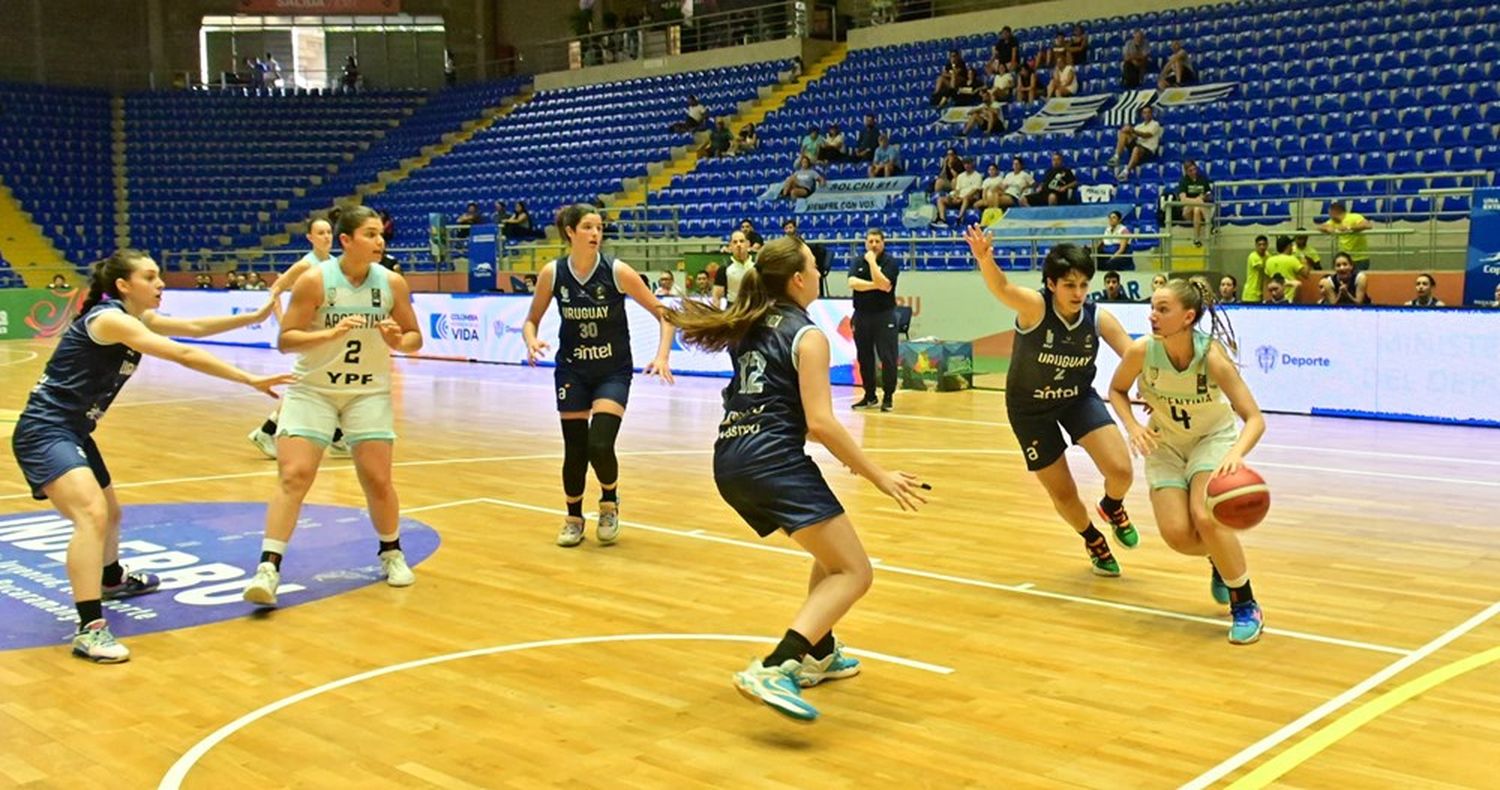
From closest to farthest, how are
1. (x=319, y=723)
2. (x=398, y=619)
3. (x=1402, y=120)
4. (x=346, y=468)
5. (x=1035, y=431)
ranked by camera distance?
1. (x=319, y=723)
2. (x=398, y=619)
3. (x=1035, y=431)
4. (x=346, y=468)
5. (x=1402, y=120)

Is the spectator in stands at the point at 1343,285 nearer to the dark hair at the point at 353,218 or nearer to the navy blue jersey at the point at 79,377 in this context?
the dark hair at the point at 353,218

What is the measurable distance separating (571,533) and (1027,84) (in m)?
17.5

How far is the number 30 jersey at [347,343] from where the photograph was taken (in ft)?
21.1

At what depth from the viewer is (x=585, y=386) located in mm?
7613

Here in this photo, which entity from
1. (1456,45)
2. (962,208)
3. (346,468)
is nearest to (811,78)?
(962,208)

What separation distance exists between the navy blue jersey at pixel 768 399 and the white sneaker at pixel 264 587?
2.49m

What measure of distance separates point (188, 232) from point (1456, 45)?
2688cm

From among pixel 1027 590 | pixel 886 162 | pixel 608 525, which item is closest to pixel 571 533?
pixel 608 525

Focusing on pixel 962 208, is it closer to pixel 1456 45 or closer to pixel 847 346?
pixel 847 346

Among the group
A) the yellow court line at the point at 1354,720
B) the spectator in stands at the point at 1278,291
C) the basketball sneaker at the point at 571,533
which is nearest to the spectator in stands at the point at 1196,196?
the spectator in stands at the point at 1278,291

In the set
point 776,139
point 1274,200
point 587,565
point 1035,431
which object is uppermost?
point 776,139

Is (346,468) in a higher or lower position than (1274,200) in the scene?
lower

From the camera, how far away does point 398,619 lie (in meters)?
6.03

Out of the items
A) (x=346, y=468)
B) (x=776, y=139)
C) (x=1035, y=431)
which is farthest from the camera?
(x=776, y=139)
